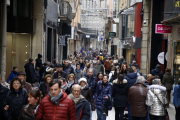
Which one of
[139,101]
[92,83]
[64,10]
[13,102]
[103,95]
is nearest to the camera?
[13,102]

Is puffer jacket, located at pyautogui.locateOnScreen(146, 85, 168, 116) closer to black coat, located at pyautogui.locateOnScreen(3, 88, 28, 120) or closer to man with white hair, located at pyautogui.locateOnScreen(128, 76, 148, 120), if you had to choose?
man with white hair, located at pyautogui.locateOnScreen(128, 76, 148, 120)

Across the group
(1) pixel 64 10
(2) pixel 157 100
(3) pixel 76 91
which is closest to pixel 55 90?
→ (3) pixel 76 91

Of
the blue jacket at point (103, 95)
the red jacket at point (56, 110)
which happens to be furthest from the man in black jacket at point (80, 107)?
the blue jacket at point (103, 95)

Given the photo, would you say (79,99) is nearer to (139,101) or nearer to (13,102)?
(13,102)

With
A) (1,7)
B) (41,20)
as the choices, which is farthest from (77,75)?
(41,20)

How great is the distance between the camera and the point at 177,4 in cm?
1078

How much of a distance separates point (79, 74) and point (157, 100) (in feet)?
18.5

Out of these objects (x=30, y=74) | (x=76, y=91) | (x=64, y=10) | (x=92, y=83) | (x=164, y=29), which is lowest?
(x=30, y=74)

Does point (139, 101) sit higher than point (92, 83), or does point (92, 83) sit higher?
point (92, 83)

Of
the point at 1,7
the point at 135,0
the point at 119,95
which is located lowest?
the point at 119,95

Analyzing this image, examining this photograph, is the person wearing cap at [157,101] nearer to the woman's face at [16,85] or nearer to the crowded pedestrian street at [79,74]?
the crowded pedestrian street at [79,74]

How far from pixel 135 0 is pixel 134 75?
14.2 m

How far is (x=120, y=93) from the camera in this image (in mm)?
8539

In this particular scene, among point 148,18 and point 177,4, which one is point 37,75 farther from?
point 148,18
